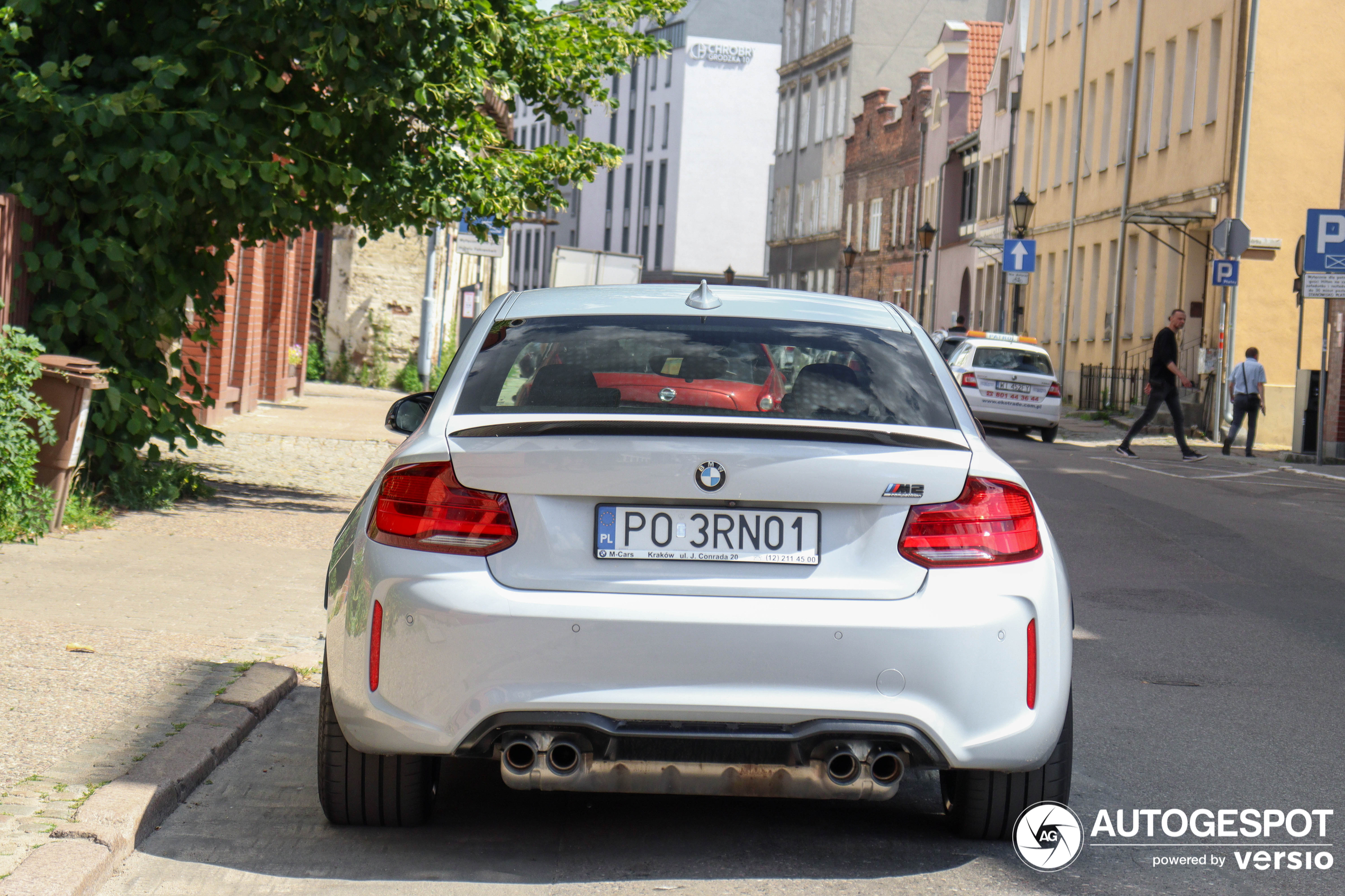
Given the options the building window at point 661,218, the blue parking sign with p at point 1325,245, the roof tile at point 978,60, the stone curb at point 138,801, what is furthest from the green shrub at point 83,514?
the building window at point 661,218

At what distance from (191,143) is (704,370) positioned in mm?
6850

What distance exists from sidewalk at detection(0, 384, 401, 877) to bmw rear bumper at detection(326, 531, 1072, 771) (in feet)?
3.79

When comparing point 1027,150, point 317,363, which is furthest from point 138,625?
point 1027,150

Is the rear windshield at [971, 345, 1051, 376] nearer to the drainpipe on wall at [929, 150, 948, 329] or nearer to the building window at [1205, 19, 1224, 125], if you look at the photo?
the building window at [1205, 19, 1224, 125]

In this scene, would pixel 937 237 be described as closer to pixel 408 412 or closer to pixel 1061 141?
pixel 1061 141

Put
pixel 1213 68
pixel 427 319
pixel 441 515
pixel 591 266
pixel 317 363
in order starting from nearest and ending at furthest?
1. pixel 441 515
2. pixel 427 319
3. pixel 317 363
4. pixel 1213 68
5. pixel 591 266

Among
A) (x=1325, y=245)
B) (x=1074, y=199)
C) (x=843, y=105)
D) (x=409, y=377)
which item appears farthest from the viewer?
(x=843, y=105)

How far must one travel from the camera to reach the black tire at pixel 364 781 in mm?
4988

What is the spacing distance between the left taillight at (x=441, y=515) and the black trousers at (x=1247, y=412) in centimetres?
2351

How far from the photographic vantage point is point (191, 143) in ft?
36.3

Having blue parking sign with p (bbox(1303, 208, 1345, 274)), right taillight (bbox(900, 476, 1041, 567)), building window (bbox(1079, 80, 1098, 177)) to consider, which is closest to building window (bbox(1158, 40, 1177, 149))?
building window (bbox(1079, 80, 1098, 177))

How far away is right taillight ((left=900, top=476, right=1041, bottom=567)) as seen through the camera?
15.0ft

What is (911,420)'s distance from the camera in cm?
489

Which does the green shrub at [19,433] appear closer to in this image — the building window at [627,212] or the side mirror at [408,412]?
the side mirror at [408,412]
